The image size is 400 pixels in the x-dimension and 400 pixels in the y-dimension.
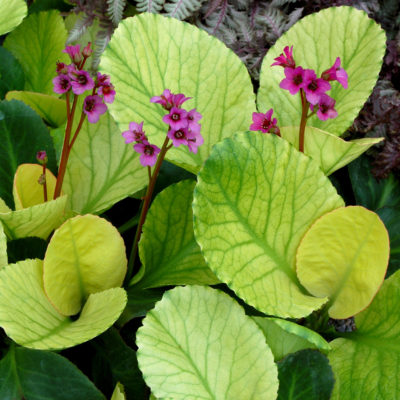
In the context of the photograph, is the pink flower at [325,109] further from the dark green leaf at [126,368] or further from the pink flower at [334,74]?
the dark green leaf at [126,368]

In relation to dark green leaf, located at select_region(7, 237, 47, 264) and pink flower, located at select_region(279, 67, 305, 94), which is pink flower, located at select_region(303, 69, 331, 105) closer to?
pink flower, located at select_region(279, 67, 305, 94)

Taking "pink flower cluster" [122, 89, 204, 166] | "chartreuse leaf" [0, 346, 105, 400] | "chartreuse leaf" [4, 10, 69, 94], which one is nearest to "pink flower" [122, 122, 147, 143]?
"pink flower cluster" [122, 89, 204, 166]

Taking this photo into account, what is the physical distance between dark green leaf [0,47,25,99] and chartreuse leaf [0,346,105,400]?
41cm

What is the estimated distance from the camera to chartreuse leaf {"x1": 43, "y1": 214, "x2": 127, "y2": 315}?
53cm

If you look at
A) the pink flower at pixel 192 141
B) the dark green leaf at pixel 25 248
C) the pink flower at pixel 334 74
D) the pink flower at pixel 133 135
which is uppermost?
the pink flower at pixel 334 74

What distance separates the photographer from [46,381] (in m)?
0.53

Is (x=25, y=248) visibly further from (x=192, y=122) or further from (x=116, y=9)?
(x=116, y=9)

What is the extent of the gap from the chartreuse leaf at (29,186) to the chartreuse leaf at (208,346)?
8.3 inches

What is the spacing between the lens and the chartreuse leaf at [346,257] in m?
0.53

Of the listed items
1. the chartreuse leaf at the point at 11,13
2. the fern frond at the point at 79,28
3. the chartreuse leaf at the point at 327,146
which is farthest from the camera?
the fern frond at the point at 79,28

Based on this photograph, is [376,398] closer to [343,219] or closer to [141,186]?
[343,219]

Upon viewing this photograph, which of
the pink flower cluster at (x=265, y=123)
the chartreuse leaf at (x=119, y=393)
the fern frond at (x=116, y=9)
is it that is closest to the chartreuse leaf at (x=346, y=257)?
the pink flower cluster at (x=265, y=123)

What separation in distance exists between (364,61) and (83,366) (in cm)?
49

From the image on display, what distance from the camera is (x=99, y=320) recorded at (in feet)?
1.69
